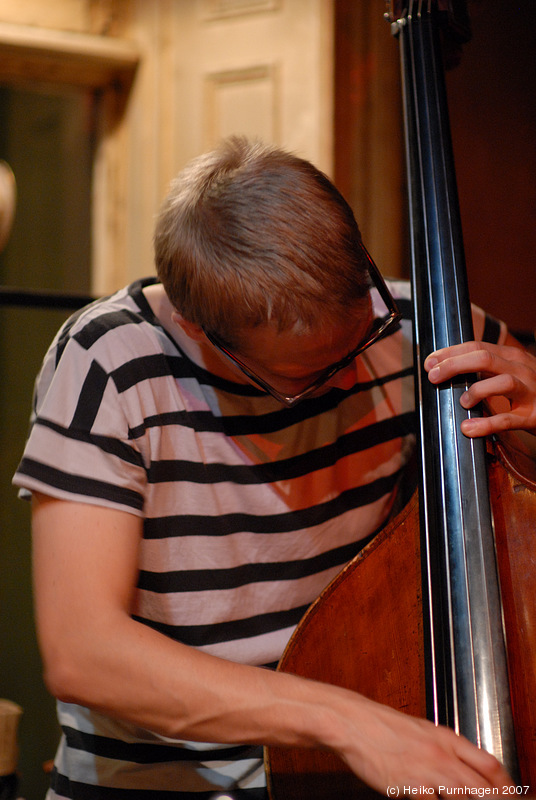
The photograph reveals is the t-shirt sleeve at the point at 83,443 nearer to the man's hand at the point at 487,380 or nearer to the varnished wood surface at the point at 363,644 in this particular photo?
the varnished wood surface at the point at 363,644

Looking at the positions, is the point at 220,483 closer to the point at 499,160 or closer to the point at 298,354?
the point at 298,354

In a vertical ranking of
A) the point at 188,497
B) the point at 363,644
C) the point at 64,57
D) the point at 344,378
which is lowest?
the point at 363,644

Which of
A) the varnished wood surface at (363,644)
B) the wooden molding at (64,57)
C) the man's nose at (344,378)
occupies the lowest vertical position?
the varnished wood surface at (363,644)

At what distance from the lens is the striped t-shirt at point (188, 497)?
2.59 feet

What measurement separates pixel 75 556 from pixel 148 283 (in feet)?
1.35

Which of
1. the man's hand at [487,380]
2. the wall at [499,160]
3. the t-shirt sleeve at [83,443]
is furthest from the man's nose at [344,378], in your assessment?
the wall at [499,160]

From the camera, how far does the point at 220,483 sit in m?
0.88

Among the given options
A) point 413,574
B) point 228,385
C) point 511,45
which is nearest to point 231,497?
point 228,385

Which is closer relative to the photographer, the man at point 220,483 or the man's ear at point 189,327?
the man at point 220,483

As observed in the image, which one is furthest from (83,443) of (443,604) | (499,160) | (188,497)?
(499,160)

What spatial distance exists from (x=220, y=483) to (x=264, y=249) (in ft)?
0.96

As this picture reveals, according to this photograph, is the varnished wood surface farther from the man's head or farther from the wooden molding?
the wooden molding

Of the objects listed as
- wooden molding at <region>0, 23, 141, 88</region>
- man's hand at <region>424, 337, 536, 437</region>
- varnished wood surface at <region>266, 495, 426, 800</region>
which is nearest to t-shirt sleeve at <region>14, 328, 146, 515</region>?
varnished wood surface at <region>266, 495, 426, 800</region>

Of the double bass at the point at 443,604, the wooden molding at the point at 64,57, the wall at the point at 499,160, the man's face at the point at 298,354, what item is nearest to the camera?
the double bass at the point at 443,604
